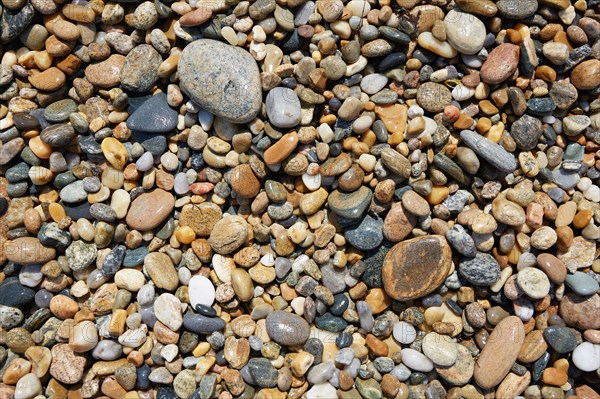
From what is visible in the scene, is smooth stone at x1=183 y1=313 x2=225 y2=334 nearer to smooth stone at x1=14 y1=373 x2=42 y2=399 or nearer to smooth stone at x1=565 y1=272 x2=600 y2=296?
smooth stone at x1=14 y1=373 x2=42 y2=399

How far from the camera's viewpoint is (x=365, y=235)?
2.49 m

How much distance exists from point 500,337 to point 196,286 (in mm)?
1467

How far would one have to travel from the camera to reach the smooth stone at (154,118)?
8.23ft

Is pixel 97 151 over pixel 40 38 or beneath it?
beneath

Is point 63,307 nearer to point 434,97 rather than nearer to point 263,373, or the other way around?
point 263,373

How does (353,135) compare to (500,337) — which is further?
(353,135)

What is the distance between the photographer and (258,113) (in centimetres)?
249

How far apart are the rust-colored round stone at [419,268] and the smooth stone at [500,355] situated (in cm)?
37

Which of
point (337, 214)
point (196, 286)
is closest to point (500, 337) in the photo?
point (337, 214)

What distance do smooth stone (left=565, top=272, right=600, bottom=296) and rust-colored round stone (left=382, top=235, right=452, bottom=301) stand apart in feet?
1.91

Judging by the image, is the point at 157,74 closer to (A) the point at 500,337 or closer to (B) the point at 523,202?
(B) the point at 523,202

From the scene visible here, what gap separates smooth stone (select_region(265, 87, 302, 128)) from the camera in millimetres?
2400

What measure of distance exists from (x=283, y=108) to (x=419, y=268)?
3.27ft

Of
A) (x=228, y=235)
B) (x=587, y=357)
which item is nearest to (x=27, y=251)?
(x=228, y=235)
